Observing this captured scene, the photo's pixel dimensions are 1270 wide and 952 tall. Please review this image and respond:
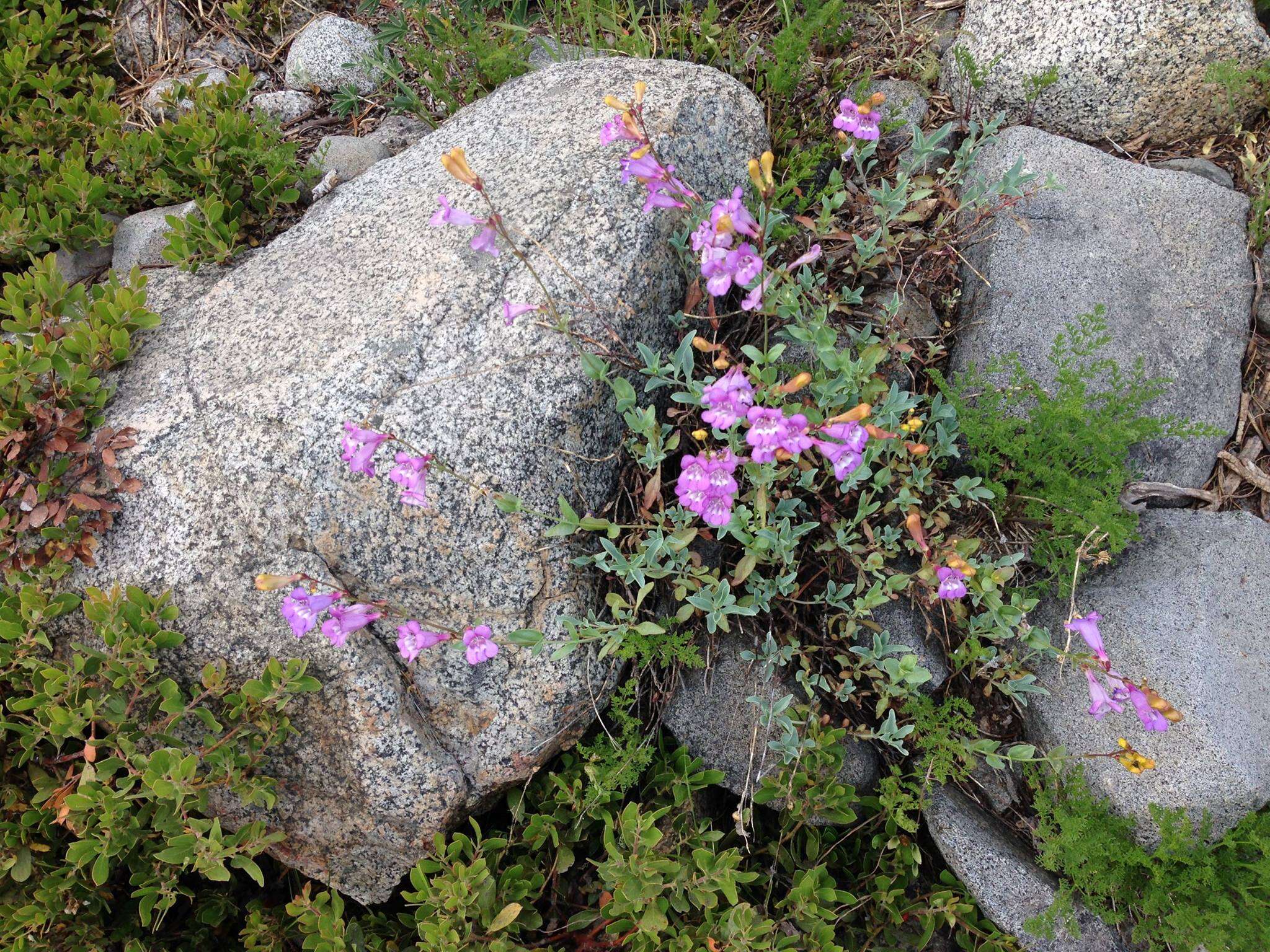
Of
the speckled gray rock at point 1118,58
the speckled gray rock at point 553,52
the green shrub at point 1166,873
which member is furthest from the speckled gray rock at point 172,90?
the green shrub at point 1166,873

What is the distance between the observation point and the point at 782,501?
2906 mm

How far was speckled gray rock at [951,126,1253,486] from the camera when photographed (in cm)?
328

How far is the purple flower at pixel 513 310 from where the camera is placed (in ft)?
9.02

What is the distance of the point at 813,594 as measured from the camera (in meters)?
3.13

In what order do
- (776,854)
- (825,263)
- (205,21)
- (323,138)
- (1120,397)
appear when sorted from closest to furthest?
1. (776,854)
2. (1120,397)
3. (825,263)
4. (323,138)
5. (205,21)

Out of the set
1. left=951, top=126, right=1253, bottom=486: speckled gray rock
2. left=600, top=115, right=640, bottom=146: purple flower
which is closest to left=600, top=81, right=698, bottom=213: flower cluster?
left=600, top=115, right=640, bottom=146: purple flower

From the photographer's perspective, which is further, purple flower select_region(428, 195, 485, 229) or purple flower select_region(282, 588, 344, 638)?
purple flower select_region(428, 195, 485, 229)

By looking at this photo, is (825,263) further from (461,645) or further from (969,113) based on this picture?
(461,645)

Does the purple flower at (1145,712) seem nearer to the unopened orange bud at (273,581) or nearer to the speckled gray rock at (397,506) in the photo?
the speckled gray rock at (397,506)

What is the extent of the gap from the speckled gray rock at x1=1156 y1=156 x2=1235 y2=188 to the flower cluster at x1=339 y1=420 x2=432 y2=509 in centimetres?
330

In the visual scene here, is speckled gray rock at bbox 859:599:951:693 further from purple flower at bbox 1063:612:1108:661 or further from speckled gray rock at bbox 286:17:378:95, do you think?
speckled gray rock at bbox 286:17:378:95

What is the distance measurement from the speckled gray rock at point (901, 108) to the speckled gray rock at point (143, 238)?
2998 mm

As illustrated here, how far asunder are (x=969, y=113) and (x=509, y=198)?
2163 millimetres

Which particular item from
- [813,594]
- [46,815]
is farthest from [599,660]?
[46,815]
